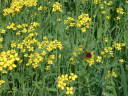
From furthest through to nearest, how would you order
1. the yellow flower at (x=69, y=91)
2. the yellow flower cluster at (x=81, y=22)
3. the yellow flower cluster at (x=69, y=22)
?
1. the yellow flower cluster at (x=69, y=22)
2. the yellow flower cluster at (x=81, y=22)
3. the yellow flower at (x=69, y=91)

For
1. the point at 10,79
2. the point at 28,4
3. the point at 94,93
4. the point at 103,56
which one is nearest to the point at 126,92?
the point at 94,93

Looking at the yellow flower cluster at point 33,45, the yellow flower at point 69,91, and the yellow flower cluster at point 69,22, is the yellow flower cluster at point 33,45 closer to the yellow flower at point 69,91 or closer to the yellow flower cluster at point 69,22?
the yellow flower cluster at point 69,22

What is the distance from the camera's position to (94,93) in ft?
9.94

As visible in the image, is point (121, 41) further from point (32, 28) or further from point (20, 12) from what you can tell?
point (20, 12)

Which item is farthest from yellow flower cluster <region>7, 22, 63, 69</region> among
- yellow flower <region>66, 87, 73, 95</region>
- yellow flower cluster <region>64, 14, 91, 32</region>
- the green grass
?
yellow flower <region>66, 87, 73, 95</region>

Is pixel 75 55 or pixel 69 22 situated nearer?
pixel 75 55

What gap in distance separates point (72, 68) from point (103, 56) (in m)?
0.30

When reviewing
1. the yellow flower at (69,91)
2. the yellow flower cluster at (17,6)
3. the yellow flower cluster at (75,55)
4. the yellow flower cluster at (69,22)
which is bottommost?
the yellow flower at (69,91)

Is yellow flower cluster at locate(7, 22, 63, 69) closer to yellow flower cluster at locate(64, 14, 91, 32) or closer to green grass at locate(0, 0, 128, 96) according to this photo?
green grass at locate(0, 0, 128, 96)

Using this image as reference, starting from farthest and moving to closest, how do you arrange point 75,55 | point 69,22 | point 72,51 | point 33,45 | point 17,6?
point 17,6
point 69,22
point 33,45
point 72,51
point 75,55

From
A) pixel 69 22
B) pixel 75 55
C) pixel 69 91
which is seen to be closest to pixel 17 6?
pixel 69 22

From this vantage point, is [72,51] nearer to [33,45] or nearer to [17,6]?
[33,45]

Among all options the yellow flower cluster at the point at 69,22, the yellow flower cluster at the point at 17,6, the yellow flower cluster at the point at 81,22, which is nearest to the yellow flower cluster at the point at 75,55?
the yellow flower cluster at the point at 81,22

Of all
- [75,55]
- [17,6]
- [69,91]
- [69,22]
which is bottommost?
[69,91]
